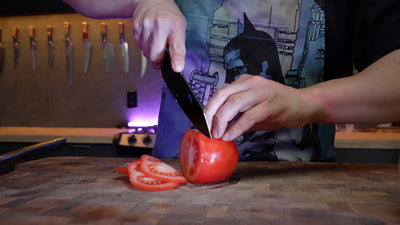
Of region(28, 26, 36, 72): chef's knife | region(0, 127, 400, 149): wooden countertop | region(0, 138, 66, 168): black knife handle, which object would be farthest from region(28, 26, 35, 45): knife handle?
region(0, 138, 66, 168): black knife handle

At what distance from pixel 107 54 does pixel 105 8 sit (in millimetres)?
1815

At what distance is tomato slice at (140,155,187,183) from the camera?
3.10ft

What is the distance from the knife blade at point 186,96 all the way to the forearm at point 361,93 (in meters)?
0.29

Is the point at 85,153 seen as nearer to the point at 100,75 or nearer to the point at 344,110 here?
the point at 100,75

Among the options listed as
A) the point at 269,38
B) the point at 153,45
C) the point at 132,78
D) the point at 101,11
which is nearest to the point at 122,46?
the point at 132,78

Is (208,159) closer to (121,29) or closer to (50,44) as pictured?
(121,29)

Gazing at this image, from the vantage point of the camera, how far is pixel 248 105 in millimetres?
877

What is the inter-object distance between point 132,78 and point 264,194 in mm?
2460

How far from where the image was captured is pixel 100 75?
10.4 ft

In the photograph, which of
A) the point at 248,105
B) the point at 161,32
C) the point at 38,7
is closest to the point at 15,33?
the point at 38,7

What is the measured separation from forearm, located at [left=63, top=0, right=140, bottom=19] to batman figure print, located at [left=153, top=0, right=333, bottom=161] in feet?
0.83

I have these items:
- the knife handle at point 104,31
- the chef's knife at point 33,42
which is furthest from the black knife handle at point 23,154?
the chef's knife at point 33,42

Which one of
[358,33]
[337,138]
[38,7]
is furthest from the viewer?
[38,7]

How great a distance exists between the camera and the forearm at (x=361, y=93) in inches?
39.1
